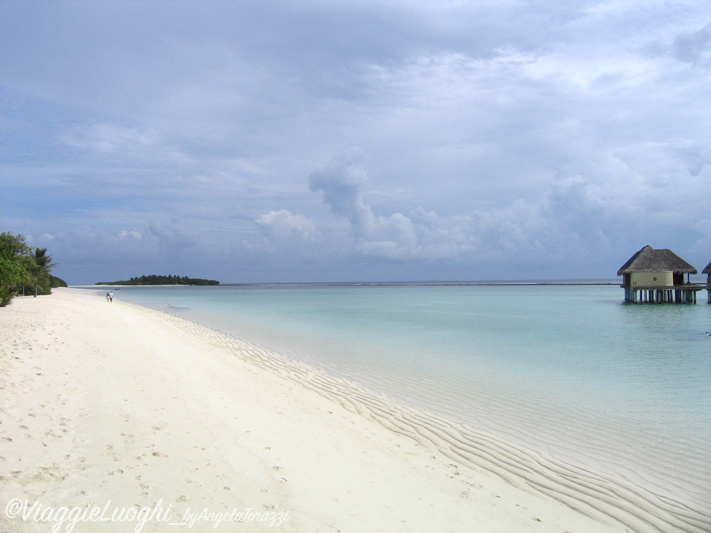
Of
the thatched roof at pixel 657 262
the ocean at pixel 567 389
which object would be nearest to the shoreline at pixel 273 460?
the ocean at pixel 567 389

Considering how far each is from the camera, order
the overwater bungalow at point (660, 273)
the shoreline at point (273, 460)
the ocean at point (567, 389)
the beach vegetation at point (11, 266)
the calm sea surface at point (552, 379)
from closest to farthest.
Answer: the shoreline at point (273, 460), the ocean at point (567, 389), the calm sea surface at point (552, 379), the beach vegetation at point (11, 266), the overwater bungalow at point (660, 273)

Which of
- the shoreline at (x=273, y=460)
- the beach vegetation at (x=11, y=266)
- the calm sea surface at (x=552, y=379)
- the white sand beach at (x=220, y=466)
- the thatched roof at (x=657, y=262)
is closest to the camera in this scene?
the white sand beach at (x=220, y=466)

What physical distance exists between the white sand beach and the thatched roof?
4058 cm

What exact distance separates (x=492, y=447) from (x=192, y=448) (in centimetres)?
399

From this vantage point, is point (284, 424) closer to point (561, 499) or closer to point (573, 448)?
point (561, 499)

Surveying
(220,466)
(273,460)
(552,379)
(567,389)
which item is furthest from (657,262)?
(220,466)

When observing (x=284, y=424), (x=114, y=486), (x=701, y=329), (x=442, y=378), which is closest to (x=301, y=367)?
(x=442, y=378)

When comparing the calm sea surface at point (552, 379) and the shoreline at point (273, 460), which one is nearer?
the shoreline at point (273, 460)

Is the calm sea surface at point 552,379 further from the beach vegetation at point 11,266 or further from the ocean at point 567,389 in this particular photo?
the beach vegetation at point 11,266

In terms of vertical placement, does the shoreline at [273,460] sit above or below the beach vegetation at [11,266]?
below

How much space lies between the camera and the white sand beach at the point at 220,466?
3258mm

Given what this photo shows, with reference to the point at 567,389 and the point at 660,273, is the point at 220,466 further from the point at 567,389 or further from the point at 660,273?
the point at 660,273

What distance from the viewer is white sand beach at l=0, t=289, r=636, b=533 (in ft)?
10.7

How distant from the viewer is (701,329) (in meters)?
20.6
